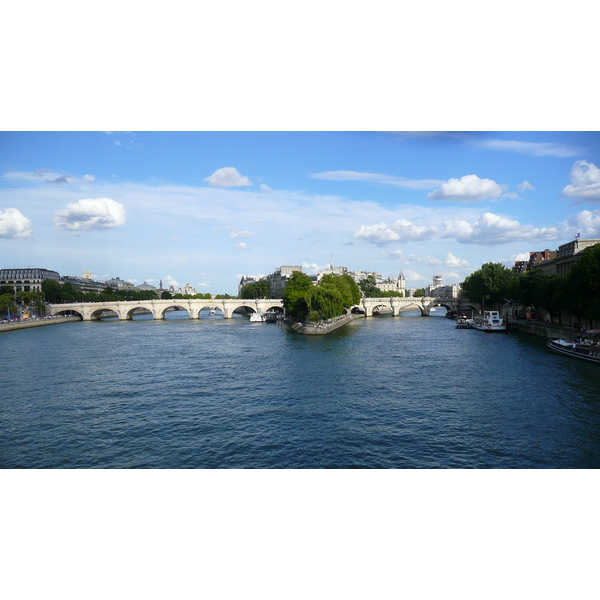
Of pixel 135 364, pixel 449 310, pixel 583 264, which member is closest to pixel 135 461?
pixel 135 364

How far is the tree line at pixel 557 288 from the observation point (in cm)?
2781

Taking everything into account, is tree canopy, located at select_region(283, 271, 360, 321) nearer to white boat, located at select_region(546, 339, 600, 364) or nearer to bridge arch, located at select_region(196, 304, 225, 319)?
bridge arch, located at select_region(196, 304, 225, 319)

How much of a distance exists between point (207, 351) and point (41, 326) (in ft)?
117

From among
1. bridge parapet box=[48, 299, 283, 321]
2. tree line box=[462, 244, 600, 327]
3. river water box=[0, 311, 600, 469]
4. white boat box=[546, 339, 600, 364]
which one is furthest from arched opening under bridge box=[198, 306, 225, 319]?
white boat box=[546, 339, 600, 364]

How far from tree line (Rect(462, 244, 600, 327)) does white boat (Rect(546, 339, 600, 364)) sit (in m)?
2.06

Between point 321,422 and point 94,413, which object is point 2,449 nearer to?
point 94,413

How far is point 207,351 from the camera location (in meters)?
31.5

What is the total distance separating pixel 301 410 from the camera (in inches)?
630

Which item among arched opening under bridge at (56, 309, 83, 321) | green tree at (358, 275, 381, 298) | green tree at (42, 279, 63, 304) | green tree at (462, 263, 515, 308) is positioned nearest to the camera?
green tree at (462, 263, 515, 308)

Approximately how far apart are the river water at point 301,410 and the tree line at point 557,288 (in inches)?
193

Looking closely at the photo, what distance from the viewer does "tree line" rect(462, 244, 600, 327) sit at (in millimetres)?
27812

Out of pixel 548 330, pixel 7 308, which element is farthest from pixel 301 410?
pixel 7 308

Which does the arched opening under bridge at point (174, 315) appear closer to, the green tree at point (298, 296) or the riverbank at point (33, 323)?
the riverbank at point (33, 323)

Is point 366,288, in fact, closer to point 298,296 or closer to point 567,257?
point 298,296
